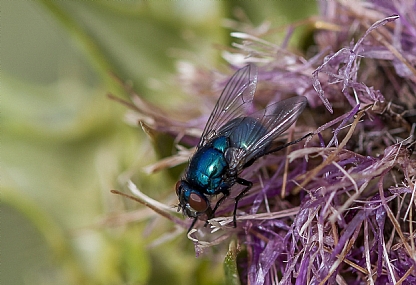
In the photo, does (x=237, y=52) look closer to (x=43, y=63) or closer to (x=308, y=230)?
(x=308, y=230)

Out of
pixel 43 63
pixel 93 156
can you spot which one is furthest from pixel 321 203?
pixel 43 63

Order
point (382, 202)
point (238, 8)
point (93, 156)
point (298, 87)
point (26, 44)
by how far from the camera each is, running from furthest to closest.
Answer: point (26, 44), point (93, 156), point (238, 8), point (298, 87), point (382, 202)

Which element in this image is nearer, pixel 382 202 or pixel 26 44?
pixel 382 202

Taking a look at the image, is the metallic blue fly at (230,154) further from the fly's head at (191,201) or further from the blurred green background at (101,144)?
the blurred green background at (101,144)

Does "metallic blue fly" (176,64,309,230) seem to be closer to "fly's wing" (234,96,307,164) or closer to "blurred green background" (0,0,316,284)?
"fly's wing" (234,96,307,164)

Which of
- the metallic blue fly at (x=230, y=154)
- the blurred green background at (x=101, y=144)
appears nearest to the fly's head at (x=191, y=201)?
the metallic blue fly at (x=230, y=154)

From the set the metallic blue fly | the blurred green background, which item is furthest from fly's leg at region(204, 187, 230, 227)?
the blurred green background
